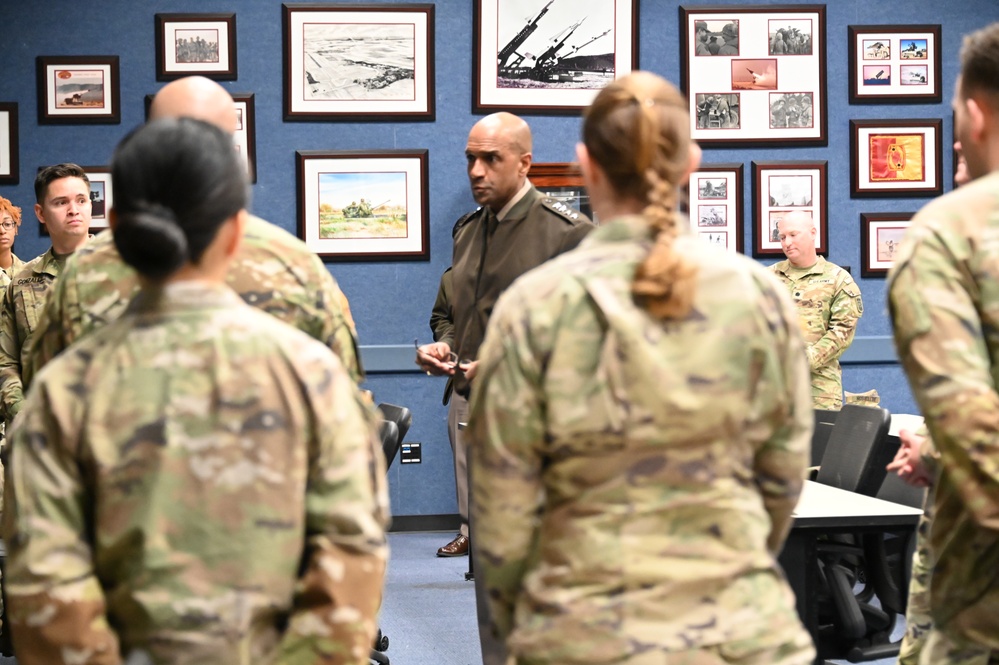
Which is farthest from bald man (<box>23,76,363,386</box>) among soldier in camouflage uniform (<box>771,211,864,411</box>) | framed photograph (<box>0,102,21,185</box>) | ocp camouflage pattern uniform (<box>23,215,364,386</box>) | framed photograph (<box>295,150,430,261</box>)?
framed photograph (<box>0,102,21,185</box>)

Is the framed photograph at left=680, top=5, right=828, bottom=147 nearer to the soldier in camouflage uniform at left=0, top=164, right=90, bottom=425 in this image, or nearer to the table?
the soldier in camouflage uniform at left=0, top=164, right=90, bottom=425

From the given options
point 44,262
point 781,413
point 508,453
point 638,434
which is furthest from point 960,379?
point 44,262

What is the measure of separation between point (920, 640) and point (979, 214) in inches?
28.3

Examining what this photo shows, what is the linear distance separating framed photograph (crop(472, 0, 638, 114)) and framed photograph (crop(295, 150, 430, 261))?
63 cm

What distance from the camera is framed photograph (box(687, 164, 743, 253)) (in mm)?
7941

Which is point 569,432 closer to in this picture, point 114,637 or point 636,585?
point 636,585

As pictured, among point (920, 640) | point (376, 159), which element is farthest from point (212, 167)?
point (376, 159)

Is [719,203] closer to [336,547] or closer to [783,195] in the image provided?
[783,195]

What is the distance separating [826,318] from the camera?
23.7 ft

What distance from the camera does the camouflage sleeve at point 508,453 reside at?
1610mm

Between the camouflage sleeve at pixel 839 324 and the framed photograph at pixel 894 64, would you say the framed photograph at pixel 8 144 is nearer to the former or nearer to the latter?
the camouflage sleeve at pixel 839 324

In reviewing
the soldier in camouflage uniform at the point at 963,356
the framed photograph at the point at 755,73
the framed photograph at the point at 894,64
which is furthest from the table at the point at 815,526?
the framed photograph at the point at 894,64

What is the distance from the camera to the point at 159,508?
1421 millimetres

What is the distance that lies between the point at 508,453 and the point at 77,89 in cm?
657
